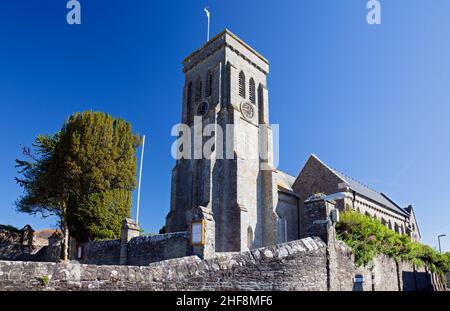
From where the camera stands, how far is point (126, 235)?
18.0 meters

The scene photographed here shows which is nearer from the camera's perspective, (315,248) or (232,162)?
(315,248)

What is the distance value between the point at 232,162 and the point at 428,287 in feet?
50.5

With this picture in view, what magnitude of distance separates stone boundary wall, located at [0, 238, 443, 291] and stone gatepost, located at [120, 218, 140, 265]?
1048 cm

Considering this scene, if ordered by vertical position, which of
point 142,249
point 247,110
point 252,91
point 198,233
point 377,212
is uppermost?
→ point 252,91

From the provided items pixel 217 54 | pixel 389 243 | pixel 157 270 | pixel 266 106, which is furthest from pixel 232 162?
pixel 157 270

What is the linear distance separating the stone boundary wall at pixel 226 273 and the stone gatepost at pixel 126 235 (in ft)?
34.4

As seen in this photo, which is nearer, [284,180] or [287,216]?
[287,216]

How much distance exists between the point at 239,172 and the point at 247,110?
7103 millimetres

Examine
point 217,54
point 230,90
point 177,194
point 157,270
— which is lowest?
point 157,270

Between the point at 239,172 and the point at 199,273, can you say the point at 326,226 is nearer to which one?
the point at 199,273

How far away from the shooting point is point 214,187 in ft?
88.7

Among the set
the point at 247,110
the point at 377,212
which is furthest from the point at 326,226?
the point at 377,212
